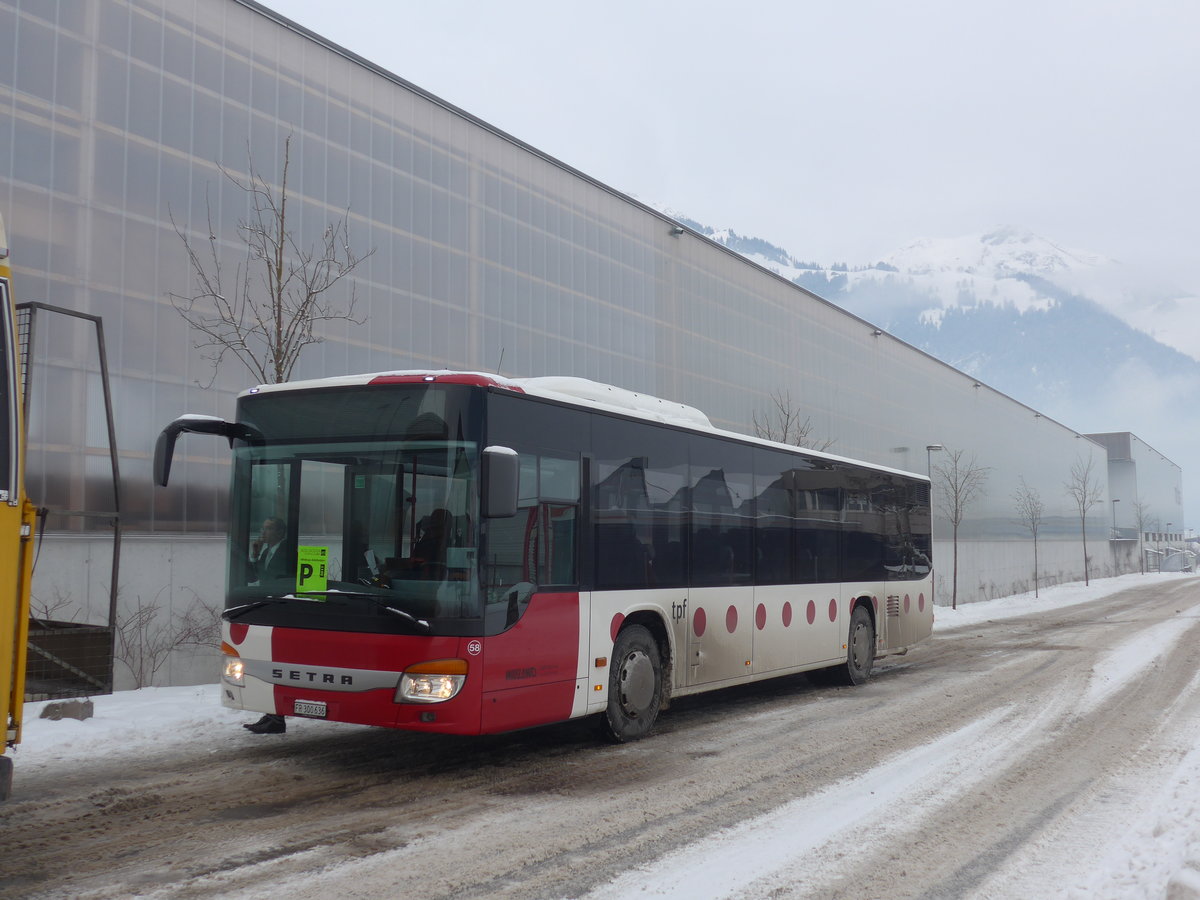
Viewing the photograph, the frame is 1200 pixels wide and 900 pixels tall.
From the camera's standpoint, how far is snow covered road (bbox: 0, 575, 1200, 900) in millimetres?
5414

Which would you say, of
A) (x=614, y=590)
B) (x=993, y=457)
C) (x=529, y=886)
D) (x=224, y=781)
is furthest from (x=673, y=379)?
(x=993, y=457)

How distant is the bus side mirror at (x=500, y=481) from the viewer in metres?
7.25

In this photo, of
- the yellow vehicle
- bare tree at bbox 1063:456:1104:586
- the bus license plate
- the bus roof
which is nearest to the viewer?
the yellow vehicle

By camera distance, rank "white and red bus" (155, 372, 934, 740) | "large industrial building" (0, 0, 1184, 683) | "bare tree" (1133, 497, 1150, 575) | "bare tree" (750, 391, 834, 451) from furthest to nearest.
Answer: "bare tree" (1133, 497, 1150, 575) < "bare tree" (750, 391, 834, 451) < "large industrial building" (0, 0, 1184, 683) < "white and red bus" (155, 372, 934, 740)

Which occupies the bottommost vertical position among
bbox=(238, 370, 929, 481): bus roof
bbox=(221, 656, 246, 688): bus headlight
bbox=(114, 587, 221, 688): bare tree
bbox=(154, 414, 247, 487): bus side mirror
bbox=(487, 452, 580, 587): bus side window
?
bbox=(114, 587, 221, 688): bare tree

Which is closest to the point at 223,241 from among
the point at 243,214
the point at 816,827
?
the point at 243,214

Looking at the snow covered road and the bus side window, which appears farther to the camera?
the bus side window

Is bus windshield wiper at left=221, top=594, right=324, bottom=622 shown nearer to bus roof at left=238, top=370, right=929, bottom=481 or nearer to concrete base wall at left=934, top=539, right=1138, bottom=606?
bus roof at left=238, top=370, right=929, bottom=481

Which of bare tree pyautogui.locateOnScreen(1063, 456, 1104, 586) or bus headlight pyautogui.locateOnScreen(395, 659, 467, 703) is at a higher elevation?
bare tree pyautogui.locateOnScreen(1063, 456, 1104, 586)

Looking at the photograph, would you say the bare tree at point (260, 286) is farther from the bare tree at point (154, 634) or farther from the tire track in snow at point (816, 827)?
the tire track in snow at point (816, 827)

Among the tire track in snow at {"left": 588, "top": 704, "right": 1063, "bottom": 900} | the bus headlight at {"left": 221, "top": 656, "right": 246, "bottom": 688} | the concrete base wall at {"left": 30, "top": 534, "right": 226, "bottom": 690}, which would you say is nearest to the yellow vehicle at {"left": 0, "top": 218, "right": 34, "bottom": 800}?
the bus headlight at {"left": 221, "top": 656, "right": 246, "bottom": 688}

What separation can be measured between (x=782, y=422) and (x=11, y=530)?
30591 millimetres

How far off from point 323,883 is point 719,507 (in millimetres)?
6546

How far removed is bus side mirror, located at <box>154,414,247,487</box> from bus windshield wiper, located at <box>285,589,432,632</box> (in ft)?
4.65
